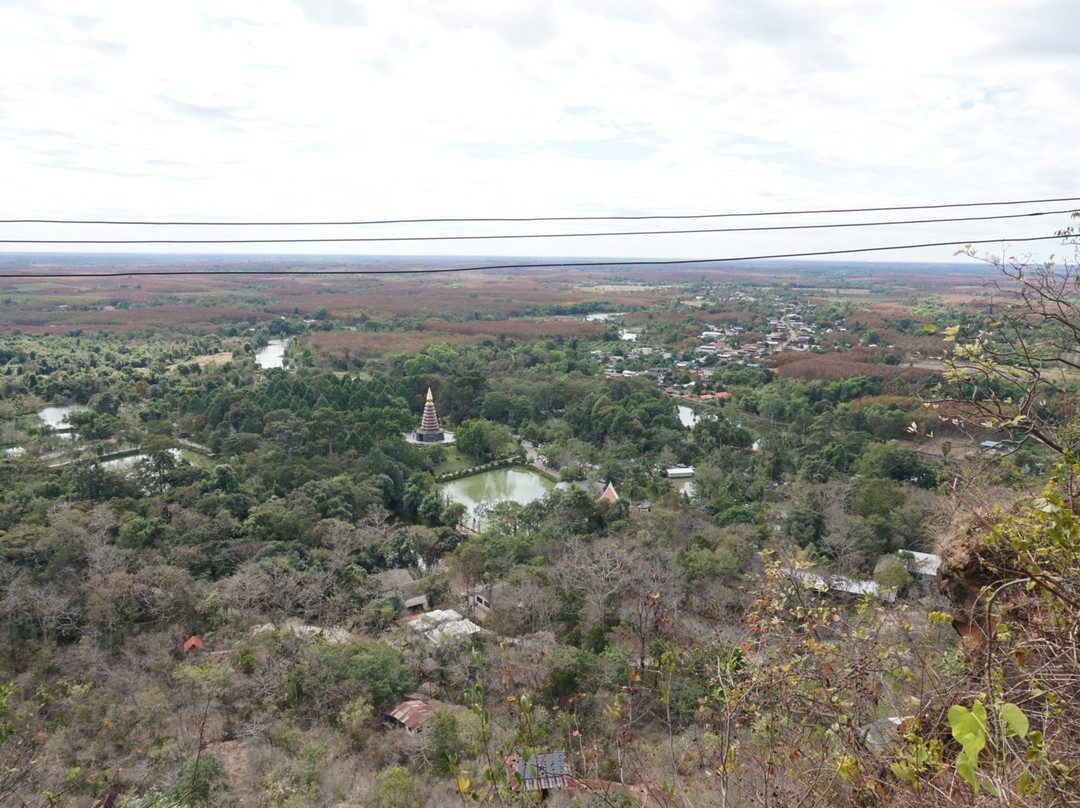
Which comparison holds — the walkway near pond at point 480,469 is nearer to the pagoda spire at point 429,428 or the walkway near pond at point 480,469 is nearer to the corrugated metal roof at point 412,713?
the pagoda spire at point 429,428

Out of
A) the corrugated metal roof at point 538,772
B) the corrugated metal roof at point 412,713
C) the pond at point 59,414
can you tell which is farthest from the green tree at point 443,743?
the pond at point 59,414

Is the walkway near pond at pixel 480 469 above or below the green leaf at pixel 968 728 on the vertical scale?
below

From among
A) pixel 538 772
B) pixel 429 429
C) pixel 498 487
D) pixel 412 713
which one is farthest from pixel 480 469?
pixel 538 772

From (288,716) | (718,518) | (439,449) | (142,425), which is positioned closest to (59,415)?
(142,425)

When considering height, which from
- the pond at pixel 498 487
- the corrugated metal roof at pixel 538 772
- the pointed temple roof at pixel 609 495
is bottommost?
the pond at pixel 498 487

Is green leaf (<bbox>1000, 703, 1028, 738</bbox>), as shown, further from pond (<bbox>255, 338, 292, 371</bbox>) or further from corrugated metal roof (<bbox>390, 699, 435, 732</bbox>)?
pond (<bbox>255, 338, 292, 371</bbox>)

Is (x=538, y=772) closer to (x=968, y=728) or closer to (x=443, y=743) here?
(x=968, y=728)

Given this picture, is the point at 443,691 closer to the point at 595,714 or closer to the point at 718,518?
the point at 595,714
